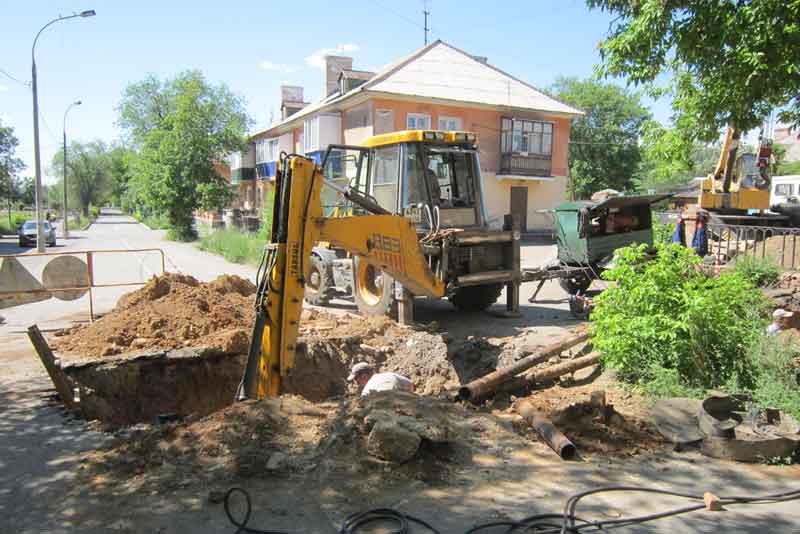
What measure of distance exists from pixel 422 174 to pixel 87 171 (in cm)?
9676

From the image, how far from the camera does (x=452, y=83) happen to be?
28.6 m

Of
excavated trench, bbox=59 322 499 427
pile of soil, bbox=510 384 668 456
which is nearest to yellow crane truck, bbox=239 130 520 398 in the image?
excavated trench, bbox=59 322 499 427

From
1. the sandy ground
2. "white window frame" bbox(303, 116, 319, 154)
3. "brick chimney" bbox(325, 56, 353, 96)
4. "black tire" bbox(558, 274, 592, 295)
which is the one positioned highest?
"brick chimney" bbox(325, 56, 353, 96)

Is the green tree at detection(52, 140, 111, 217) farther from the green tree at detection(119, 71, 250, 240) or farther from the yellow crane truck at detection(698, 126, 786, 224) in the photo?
the yellow crane truck at detection(698, 126, 786, 224)

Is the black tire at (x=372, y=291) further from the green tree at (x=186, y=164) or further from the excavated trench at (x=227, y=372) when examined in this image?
the green tree at (x=186, y=164)

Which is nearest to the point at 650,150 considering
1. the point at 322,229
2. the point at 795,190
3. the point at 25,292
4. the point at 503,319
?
the point at 503,319

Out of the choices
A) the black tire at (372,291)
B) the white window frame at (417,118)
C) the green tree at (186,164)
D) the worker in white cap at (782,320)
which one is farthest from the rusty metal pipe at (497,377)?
the green tree at (186,164)

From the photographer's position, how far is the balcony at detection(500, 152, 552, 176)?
28678mm

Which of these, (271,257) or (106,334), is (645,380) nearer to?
(271,257)

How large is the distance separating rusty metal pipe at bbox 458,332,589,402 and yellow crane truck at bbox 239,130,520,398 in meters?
1.83

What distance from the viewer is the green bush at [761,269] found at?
9861 mm

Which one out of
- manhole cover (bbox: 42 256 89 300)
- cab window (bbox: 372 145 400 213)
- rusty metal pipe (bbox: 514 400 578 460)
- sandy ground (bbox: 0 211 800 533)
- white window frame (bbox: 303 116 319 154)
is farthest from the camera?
white window frame (bbox: 303 116 319 154)

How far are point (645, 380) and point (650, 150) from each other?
17.6 ft

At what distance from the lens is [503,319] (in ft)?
33.1
